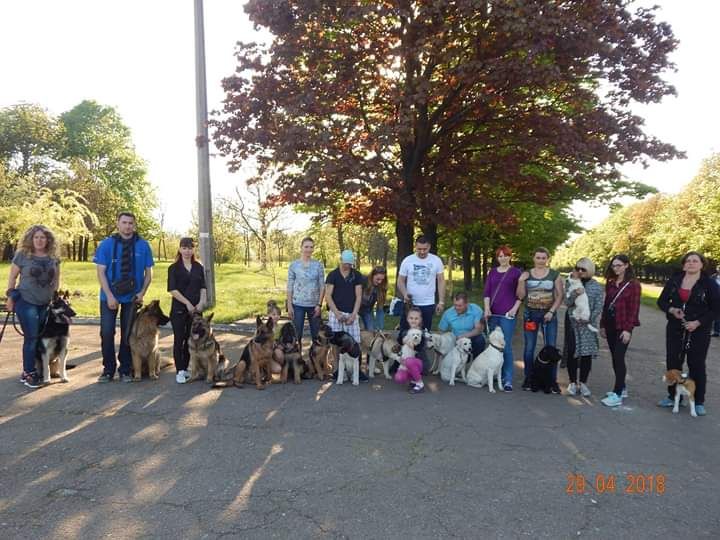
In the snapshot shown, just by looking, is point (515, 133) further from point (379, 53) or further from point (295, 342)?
point (295, 342)

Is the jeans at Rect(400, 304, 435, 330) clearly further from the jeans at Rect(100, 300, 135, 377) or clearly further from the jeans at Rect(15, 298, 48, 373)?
the jeans at Rect(15, 298, 48, 373)

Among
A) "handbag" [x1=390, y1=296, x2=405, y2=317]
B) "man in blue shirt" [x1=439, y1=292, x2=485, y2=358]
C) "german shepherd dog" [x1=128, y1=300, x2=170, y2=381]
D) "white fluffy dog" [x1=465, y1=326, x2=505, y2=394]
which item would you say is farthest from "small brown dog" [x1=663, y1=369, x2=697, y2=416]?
"german shepherd dog" [x1=128, y1=300, x2=170, y2=381]

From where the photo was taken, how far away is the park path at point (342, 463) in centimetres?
311

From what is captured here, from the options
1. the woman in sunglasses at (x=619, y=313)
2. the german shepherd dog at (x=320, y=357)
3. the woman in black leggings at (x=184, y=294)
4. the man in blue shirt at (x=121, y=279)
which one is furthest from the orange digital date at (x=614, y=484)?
the man in blue shirt at (x=121, y=279)

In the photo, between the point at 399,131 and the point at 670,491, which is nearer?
the point at 670,491

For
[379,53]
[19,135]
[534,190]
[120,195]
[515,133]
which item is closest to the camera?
[379,53]

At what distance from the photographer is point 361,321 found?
7766mm

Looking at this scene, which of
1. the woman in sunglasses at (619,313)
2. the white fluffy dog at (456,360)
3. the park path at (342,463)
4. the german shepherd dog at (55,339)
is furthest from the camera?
the white fluffy dog at (456,360)

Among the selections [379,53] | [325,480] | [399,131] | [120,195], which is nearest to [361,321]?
[399,131]

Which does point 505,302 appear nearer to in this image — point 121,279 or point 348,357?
point 348,357

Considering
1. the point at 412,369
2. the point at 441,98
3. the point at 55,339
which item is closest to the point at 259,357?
the point at 412,369

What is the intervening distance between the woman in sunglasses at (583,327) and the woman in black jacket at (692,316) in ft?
2.76

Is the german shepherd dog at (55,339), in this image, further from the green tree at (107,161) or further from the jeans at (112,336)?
the green tree at (107,161)

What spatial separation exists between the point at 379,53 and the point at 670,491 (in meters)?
8.65
